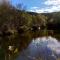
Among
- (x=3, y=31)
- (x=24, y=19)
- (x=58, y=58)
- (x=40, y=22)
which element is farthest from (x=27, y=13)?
(x=58, y=58)

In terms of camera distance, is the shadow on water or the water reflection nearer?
the water reflection

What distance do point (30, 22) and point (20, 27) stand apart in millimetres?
1070

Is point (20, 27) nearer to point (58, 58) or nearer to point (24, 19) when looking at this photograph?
point (24, 19)

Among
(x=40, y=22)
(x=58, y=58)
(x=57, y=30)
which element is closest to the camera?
(x=58, y=58)

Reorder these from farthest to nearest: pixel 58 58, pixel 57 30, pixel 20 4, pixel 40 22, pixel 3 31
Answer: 1. pixel 40 22
2. pixel 57 30
3. pixel 20 4
4. pixel 3 31
5. pixel 58 58

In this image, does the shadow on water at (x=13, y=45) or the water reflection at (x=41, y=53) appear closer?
the water reflection at (x=41, y=53)

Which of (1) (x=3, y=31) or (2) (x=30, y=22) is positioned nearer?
(1) (x=3, y=31)

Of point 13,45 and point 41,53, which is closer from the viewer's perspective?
point 41,53

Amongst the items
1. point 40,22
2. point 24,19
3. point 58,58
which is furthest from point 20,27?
point 58,58

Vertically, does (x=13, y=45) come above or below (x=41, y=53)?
below

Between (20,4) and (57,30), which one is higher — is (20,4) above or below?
above

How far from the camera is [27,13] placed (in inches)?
571

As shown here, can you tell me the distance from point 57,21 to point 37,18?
1714 millimetres

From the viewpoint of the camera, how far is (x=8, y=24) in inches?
502
